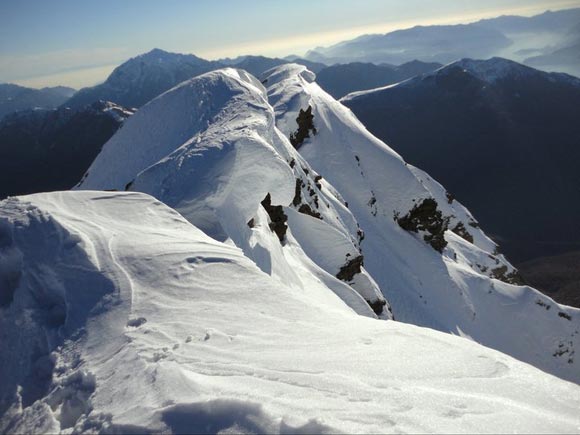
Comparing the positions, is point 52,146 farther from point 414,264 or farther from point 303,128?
point 414,264

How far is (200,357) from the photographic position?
5539 mm

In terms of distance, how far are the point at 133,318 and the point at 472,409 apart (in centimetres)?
522

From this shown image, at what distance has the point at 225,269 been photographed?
8.19 m

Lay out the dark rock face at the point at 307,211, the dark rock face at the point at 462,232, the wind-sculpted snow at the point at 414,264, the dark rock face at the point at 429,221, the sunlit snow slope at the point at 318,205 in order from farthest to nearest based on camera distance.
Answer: the dark rock face at the point at 462,232
the dark rock face at the point at 429,221
the wind-sculpted snow at the point at 414,264
the dark rock face at the point at 307,211
the sunlit snow slope at the point at 318,205

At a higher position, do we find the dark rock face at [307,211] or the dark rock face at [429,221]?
the dark rock face at [307,211]

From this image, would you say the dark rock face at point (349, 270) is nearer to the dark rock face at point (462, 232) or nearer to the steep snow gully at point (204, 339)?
the steep snow gully at point (204, 339)

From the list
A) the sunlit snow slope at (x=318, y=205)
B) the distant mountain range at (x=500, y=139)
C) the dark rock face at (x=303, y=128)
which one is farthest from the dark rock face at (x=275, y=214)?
the distant mountain range at (x=500, y=139)

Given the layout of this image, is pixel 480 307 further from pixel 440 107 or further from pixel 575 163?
pixel 440 107

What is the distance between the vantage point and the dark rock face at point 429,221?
39.6m

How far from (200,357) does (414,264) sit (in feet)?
112

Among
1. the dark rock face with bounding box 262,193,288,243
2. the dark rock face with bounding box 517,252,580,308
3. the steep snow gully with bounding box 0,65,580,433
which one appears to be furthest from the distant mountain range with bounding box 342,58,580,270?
the steep snow gully with bounding box 0,65,580,433

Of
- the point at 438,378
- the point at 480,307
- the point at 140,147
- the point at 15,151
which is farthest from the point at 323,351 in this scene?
the point at 15,151

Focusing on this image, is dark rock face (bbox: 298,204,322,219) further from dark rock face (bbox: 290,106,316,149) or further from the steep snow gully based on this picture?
dark rock face (bbox: 290,106,316,149)

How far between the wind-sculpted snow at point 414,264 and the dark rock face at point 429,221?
148 millimetres
